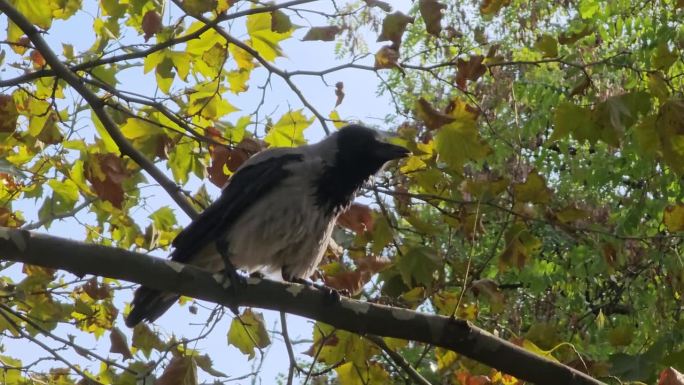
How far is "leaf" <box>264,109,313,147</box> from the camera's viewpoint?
501cm

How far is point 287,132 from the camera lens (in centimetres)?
504

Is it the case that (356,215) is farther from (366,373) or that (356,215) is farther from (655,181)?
(655,181)

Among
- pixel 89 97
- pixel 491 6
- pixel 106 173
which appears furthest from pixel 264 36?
pixel 491 6

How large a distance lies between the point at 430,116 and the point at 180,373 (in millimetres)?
1502

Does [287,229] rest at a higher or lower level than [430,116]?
higher

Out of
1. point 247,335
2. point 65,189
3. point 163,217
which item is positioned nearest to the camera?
point 247,335

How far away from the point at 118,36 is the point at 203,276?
217 centimetres

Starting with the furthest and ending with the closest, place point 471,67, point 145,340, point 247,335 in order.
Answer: point 145,340
point 247,335
point 471,67

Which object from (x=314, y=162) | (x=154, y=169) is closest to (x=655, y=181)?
(x=314, y=162)

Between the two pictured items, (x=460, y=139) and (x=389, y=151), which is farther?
(x=389, y=151)

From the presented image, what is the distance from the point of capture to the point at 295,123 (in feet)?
16.4

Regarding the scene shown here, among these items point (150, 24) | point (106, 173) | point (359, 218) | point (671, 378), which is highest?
point (150, 24)

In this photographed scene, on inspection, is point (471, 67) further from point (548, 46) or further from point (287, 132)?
point (287, 132)

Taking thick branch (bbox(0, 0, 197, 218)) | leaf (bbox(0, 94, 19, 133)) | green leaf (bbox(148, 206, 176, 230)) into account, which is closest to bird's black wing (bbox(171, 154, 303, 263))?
thick branch (bbox(0, 0, 197, 218))
